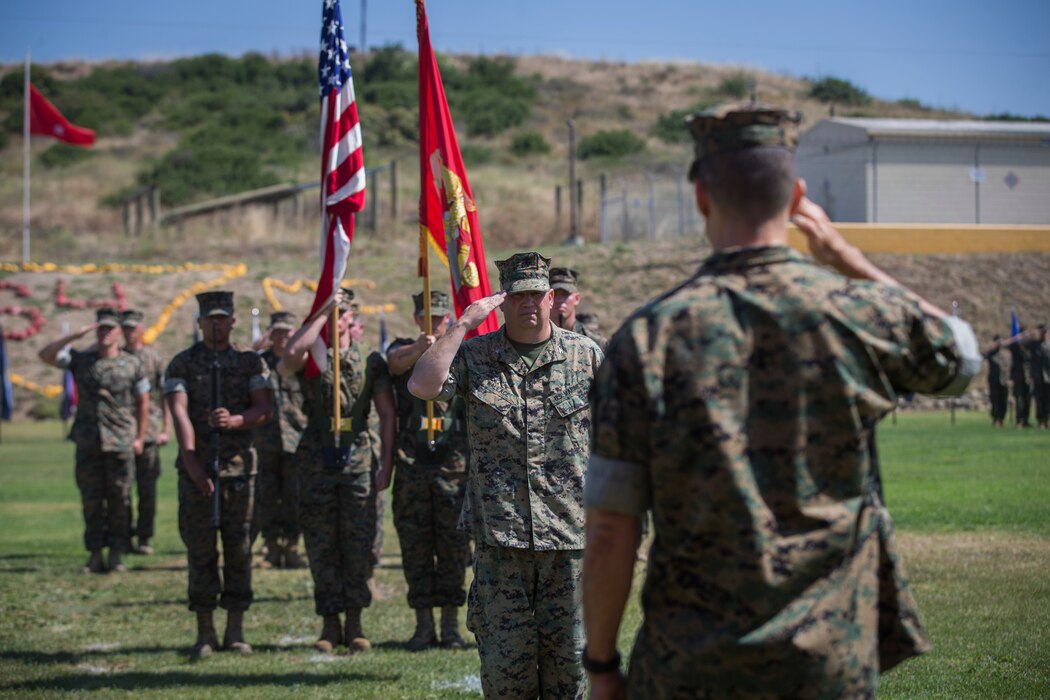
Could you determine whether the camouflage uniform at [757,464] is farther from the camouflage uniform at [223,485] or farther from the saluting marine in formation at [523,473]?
the camouflage uniform at [223,485]

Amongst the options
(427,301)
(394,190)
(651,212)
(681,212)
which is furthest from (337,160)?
(394,190)

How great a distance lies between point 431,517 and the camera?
9.84 meters

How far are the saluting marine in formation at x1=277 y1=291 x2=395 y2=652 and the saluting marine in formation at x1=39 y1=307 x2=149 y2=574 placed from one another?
462 cm

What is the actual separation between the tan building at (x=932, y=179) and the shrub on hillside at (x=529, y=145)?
1421 inches

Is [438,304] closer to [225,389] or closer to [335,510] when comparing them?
[225,389]

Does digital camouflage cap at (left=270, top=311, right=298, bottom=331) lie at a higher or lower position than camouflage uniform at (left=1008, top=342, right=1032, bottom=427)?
higher

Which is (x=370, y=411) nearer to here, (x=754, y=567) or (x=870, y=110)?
(x=754, y=567)

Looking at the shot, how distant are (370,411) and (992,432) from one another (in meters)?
18.6

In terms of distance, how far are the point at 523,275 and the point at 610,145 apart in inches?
2812

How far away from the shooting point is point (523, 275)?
639cm

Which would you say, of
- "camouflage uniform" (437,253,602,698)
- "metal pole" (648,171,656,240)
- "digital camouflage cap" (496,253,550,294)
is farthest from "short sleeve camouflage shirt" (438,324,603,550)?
"metal pole" (648,171,656,240)

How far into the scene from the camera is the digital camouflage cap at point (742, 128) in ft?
10.7

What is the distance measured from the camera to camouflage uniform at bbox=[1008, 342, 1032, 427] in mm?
27766

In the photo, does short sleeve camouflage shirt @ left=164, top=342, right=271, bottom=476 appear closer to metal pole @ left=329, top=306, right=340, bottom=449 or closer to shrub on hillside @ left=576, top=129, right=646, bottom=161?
metal pole @ left=329, top=306, right=340, bottom=449
